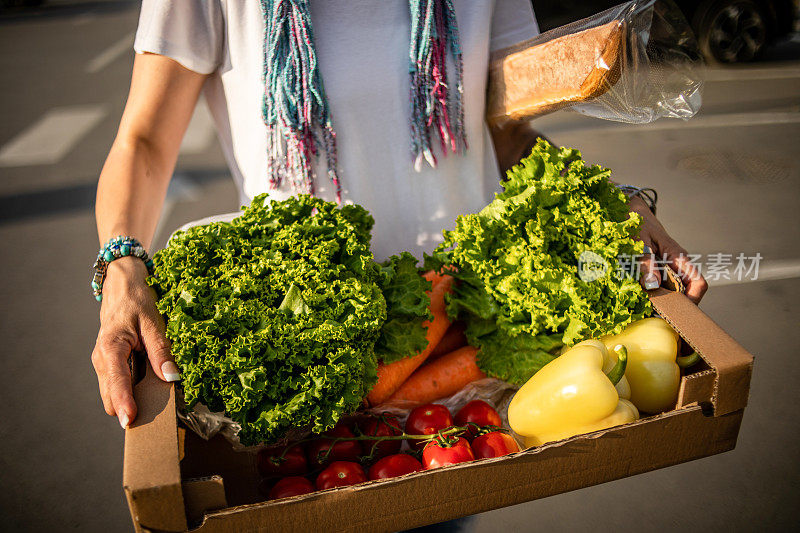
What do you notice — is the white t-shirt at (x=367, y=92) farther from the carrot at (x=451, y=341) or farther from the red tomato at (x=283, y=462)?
the red tomato at (x=283, y=462)

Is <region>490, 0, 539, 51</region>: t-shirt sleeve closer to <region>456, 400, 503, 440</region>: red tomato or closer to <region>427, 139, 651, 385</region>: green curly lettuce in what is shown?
<region>427, 139, 651, 385</region>: green curly lettuce

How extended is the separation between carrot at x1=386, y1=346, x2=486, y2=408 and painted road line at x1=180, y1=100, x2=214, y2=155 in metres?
5.30

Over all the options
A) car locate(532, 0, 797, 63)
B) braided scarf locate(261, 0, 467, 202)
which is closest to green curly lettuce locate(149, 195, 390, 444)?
braided scarf locate(261, 0, 467, 202)

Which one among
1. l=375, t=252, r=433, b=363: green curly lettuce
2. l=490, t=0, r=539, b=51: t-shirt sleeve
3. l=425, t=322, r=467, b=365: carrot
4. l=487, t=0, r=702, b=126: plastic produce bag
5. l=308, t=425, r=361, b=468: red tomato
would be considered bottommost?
l=308, t=425, r=361, b=468: red tomato

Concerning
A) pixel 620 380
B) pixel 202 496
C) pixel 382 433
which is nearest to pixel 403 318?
pixel 382 433

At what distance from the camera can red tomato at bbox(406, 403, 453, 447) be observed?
1512 millimetres

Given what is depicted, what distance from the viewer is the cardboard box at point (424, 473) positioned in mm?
1068

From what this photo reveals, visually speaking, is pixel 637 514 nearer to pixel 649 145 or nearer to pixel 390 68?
pixel 390 68

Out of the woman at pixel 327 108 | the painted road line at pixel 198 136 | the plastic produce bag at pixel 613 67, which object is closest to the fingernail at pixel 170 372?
the woman at pixel 327 108

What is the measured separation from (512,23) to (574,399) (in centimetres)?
114

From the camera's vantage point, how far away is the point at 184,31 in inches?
59.8

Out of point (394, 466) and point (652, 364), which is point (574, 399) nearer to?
point (652, 364)

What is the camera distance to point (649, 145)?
20.7 ft

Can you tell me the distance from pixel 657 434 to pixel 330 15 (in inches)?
51.7
